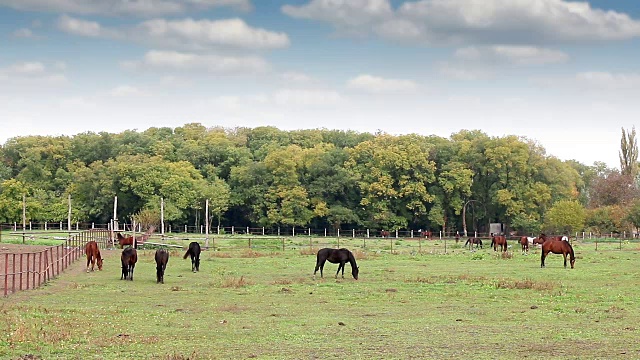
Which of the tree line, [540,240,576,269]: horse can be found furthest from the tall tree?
[540,240,576,269]: horse

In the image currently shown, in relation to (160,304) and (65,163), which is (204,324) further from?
(65,163)

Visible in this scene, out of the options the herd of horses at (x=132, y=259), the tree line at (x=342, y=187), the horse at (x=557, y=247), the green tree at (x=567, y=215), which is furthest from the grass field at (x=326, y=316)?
the tree line at (x=342, y=187)

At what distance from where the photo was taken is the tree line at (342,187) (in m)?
88.1

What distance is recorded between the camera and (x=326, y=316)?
796 inches

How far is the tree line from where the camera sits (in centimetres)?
8812

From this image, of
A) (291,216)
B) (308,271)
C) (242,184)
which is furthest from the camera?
(242,184)

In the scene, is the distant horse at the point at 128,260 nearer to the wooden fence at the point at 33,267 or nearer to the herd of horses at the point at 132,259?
the herd of horses at the point at 132,259

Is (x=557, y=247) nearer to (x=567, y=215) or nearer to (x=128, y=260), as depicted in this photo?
(x=128, y=260)

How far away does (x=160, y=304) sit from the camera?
2277 cm

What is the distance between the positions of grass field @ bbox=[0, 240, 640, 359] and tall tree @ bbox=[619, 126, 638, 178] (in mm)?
78356

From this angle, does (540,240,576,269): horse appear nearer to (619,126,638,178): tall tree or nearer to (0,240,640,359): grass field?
(0,240,640,359): grass field

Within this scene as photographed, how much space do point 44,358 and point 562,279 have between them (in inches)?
872

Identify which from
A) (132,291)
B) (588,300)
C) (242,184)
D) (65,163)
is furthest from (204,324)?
(65,163)

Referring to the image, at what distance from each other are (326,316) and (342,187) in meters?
72.6
